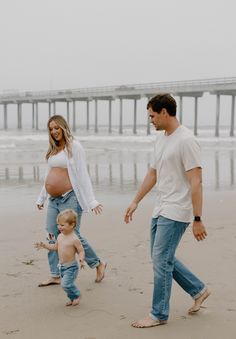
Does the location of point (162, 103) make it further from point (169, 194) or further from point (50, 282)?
point (50, 282)

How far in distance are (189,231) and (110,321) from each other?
9.26 ft

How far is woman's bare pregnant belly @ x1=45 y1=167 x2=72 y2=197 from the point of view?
388 centimetres

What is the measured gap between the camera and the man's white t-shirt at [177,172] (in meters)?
2.91

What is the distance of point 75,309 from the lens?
3.38 meters

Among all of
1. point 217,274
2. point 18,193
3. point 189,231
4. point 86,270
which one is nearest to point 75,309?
point 86,270

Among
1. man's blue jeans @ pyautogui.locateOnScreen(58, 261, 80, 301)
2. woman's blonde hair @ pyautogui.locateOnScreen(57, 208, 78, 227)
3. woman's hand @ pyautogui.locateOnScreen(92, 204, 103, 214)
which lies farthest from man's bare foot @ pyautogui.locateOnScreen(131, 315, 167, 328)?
woman's hand @ pyautogui.locateOnScreen(92, 204, 103, 214)

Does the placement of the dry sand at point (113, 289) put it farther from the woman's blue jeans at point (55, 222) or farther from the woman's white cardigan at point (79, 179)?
the woman's white cardigan at point (79, 179)

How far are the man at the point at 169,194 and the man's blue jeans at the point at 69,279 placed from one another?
21.1 inches

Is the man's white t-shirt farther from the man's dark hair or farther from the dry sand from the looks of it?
the dry sand

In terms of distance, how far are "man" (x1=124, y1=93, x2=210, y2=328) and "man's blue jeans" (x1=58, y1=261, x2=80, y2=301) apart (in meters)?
0.54

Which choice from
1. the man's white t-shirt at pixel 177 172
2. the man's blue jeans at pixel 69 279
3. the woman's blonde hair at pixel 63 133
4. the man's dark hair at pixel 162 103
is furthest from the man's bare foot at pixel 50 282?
the man's dark hair at pixel 162 103

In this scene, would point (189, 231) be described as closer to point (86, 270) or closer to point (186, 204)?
point (86, 270)

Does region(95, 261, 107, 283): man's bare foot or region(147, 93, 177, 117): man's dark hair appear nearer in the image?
region(147, 93, 177, 117): man's dark hair

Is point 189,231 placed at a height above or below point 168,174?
below
